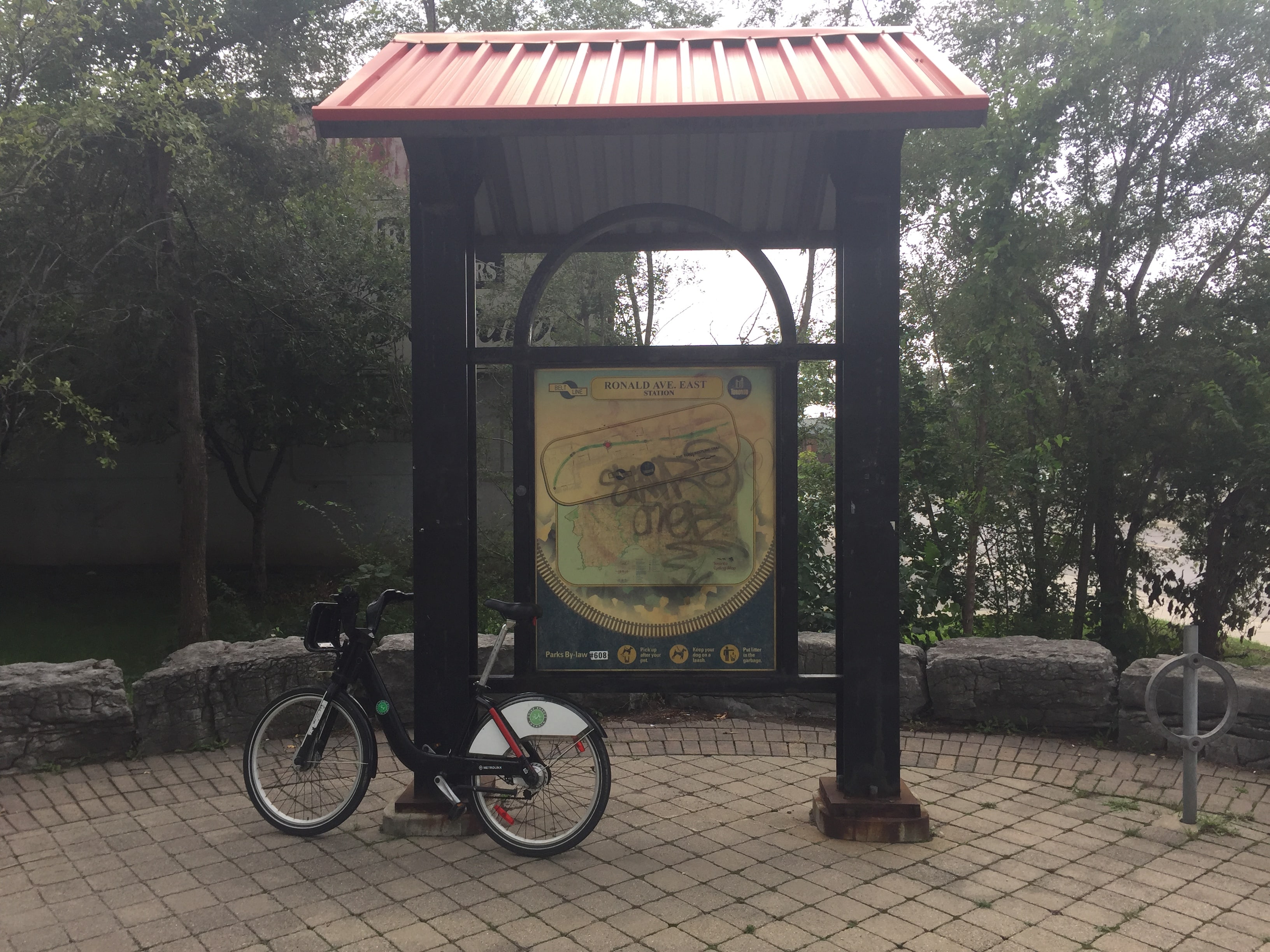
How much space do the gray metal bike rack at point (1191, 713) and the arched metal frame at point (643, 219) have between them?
2354 mm

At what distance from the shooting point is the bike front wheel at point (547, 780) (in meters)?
3.99

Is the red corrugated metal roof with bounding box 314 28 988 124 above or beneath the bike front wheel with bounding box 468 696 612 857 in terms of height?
above

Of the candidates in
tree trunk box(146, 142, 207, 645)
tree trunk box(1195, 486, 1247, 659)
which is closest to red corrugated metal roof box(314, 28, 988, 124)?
tree trunk box(1195, 486, 1247, 659)

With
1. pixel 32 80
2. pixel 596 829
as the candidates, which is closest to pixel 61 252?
pixel 32 80

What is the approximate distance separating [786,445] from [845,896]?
6.13 feet

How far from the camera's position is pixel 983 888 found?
12.1 ft

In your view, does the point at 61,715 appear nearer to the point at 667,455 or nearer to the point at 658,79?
the point at 667,455

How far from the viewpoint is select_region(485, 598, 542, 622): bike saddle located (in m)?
4.05

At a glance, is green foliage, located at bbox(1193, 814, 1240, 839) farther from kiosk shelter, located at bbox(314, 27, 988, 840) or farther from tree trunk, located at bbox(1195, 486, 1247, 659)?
tree trunk, located at bbox(1195, 486, 1247, 659)

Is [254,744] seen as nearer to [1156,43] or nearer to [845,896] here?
[845,896]

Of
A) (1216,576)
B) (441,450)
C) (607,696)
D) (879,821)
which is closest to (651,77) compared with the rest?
(441,450)

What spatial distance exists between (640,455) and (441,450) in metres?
0.89

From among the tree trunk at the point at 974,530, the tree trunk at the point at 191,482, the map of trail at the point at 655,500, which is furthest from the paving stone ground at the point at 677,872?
the tree trunk at the point at 191,482

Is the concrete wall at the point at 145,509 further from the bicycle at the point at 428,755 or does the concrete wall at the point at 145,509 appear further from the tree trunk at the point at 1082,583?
the bicycle at the point at 428,755
